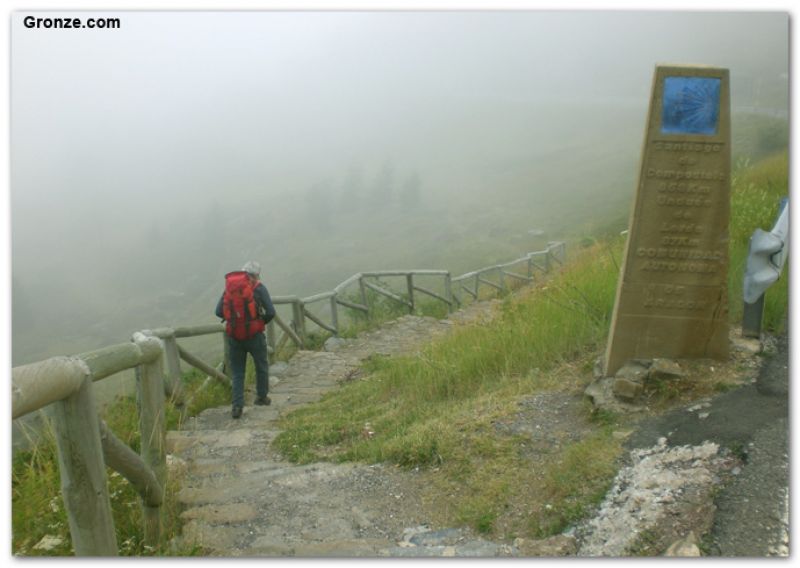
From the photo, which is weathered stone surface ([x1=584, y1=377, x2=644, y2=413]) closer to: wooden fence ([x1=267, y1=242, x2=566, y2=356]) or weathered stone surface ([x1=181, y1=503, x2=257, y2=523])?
weathered stone surface ([x1=181, y1=503, x2=257, y2=523])

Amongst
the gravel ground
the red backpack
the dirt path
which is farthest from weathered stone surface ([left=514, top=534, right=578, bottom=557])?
the red backpack

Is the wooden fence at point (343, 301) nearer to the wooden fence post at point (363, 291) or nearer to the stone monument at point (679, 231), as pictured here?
the wooden fence post at point (363, 291)

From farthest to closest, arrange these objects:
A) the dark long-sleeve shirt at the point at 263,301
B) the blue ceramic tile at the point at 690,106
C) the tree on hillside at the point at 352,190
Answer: the tree on hillside at the point at 352,190 < the dark long-sleeve shirt at the point at 263,301 < the blue ceramic tile at the point at 690,106

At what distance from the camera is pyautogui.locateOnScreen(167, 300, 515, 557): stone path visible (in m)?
3.23

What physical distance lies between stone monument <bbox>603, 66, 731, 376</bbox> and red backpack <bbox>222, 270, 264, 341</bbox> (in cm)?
353

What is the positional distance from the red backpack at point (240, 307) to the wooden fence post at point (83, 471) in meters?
3.93

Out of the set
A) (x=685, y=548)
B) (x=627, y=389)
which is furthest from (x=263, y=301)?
(x=685, y=548)

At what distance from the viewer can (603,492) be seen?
129 inches

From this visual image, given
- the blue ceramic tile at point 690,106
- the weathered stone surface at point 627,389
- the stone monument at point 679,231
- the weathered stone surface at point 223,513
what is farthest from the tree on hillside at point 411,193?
the weathered stone surface at point 223,513

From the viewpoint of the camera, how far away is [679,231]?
14.1 feet

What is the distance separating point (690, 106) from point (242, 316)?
4393mm

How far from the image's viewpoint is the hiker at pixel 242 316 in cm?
653

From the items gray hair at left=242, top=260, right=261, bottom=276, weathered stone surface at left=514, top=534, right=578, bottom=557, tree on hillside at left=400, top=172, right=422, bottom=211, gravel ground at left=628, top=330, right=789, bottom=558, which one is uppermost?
tree on hillside at left=400, top=172, right=422, bottom=211

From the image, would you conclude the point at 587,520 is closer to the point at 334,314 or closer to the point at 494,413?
the point at 494,413
